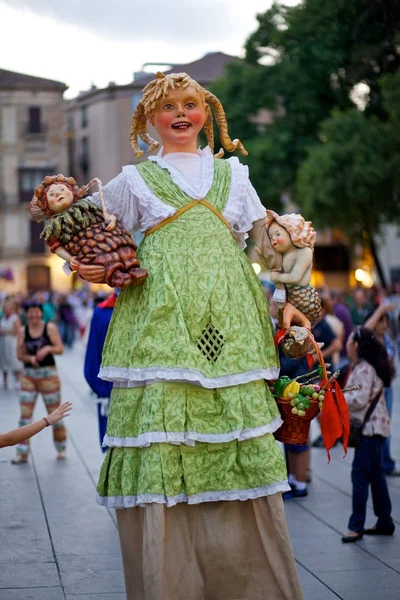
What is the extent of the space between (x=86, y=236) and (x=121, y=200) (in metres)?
0.29

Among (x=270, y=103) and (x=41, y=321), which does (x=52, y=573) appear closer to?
(x=41, y=321)

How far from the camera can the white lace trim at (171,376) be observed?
4828 mm

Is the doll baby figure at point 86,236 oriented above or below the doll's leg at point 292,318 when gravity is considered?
above

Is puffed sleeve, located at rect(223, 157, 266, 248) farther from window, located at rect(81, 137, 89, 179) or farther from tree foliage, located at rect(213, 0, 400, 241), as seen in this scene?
window, located at rect(81, 137, 89, 179)

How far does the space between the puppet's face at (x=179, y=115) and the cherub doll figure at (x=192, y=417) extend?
0.95ft

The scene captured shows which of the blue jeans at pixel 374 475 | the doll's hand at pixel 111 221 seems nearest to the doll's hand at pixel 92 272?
the doll's hand at pixel 111 221

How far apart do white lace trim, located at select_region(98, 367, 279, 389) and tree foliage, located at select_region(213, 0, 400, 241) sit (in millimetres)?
22152

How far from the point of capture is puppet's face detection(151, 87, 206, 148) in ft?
17.5

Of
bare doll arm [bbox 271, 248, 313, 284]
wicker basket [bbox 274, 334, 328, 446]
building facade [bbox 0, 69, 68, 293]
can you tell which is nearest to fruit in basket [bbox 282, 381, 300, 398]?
wicker basket [bbox 274, 334, 328, 446]

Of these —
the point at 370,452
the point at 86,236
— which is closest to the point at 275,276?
the point at 86,236

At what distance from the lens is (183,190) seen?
5.18m

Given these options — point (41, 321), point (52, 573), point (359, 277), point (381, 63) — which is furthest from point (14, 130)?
point (52, 573)

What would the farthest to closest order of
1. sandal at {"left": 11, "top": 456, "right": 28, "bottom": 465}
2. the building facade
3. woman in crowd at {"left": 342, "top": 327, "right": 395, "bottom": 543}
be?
the building facade
sandal at {"left": 11, "top": 456, "right": 28, "bottom": 465}
woman in crowd at {"left": 342, "top": 327, "right": 395, "bottom": 543}

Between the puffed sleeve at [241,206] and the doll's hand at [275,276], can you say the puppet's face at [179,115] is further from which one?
the doll's hand at [275,276]
